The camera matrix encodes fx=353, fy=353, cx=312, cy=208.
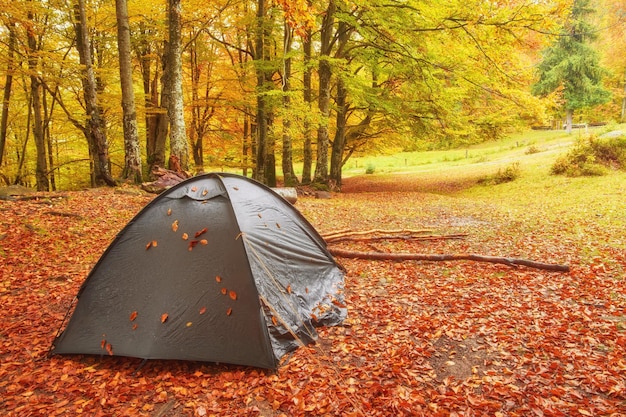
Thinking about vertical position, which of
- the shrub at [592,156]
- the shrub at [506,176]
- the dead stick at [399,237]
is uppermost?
the shrub at [592,156]

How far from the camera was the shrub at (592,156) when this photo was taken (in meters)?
15.3

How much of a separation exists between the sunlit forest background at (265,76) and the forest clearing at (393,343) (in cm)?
451

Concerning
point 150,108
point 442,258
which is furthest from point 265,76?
point 442,258

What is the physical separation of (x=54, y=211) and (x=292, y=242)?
573 cm

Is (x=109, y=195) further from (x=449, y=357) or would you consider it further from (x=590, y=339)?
(x=590, y=339)

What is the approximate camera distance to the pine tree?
90.7 ft

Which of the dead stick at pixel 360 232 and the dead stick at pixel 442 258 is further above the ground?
the dead stick at pixel 360 232

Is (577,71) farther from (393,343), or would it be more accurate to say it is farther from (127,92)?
(393,343)

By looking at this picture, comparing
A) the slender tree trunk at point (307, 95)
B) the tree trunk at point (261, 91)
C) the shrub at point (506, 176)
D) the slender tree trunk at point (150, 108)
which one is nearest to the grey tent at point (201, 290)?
the slender tree trunk at point (150, 108)

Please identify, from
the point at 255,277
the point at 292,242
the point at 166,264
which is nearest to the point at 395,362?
Result: the point at 255,277

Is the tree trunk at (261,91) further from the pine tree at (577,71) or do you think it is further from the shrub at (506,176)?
the pine tree at (577,71)

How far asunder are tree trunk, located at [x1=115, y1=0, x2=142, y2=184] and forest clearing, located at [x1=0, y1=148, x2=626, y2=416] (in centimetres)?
273

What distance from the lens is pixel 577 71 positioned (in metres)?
28.0

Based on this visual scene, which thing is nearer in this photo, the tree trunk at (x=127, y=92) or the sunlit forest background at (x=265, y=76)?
the tree trunk at (x=127, y=92)
